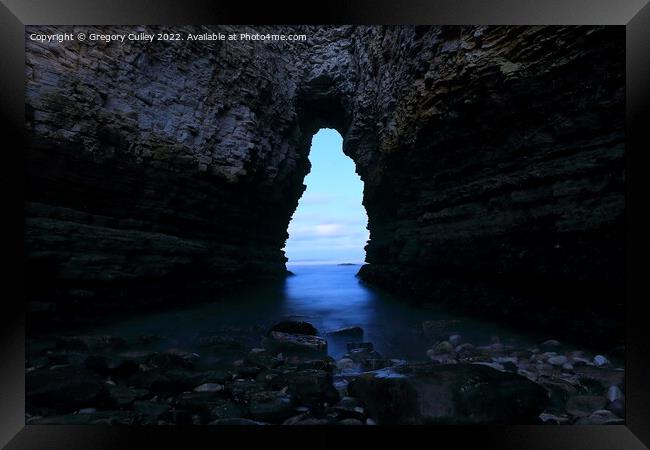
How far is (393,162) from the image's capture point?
35.5 feet

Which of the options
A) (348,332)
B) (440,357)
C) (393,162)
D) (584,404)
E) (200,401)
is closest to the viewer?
(584,404)

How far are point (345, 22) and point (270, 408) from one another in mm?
4637

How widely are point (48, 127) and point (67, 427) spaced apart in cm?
517

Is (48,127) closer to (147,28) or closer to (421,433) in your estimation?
(147,28)

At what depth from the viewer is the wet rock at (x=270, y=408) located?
3.88 m

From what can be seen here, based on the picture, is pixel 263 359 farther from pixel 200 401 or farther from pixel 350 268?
pixel 350 268

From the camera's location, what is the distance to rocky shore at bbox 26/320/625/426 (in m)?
3.82

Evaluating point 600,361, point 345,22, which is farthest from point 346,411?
point 345,22

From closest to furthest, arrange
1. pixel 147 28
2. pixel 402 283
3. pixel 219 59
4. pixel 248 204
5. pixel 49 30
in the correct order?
pixel 49 30 < pixel 147 28 < pixel 219 59 < pixel 402 283 < pixel 248 204

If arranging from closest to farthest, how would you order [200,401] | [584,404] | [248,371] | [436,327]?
[584,404] < [200,401] < [248,371] < [436,327]

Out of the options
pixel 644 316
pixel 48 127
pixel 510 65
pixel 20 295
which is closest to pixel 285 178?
pixel 48 127

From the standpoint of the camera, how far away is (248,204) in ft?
38.3

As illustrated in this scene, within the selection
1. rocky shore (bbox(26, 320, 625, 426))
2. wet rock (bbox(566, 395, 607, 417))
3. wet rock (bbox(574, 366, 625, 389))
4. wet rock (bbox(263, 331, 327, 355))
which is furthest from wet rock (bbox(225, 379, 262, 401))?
wet rock (bbox(574, 366, 625, 389))

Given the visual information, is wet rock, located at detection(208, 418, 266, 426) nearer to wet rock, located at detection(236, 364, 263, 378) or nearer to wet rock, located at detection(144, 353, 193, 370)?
wet rock, located at detection(236, 364, 263, 378)
